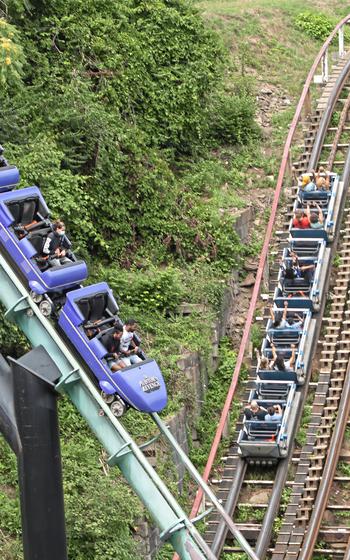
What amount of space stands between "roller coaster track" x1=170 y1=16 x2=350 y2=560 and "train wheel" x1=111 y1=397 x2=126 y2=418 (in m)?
5.14

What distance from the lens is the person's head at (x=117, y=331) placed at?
19.2 m

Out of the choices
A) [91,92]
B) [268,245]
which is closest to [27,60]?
[91,92]

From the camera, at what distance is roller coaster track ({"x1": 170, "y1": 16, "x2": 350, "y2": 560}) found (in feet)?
76.5

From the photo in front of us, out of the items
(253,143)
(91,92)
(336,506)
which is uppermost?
(91,92)

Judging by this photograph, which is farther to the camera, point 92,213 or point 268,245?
point 268,245

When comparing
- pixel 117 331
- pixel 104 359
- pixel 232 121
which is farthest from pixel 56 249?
pixel 232 121

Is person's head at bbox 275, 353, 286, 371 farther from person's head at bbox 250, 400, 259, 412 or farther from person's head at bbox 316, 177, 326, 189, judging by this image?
person's head at bbox 316, 177, 326, 189

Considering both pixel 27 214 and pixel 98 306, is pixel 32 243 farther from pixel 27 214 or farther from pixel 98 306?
pixel 98 306

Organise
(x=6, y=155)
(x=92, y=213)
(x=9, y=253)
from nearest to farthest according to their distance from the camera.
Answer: (x=9, y=253), (x=6, y=155), (x=92, y=213)

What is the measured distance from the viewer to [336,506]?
23.9m

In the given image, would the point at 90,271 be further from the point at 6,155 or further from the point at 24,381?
the point at 24,381

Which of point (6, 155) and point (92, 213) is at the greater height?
point (6, 155)

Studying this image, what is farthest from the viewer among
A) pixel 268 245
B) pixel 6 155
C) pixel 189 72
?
pixel 189 72

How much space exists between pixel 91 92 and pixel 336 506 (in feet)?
32.1
